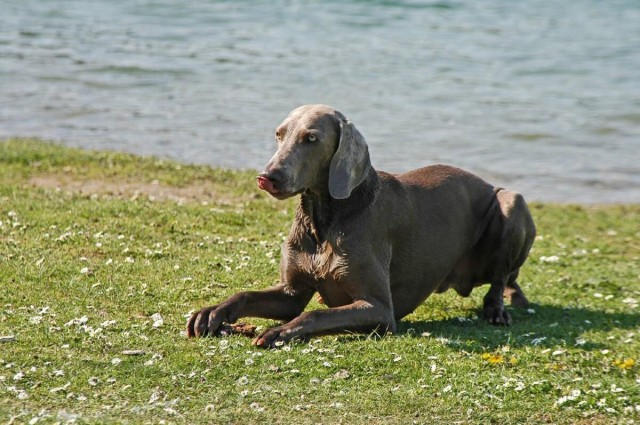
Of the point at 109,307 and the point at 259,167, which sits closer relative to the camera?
the point at 109,307

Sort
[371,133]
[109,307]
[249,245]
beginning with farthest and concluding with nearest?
[371,133]
[249,245]
[109,307]

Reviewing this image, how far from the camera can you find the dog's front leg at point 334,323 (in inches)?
310

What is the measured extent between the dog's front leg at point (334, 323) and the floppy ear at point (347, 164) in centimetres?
84

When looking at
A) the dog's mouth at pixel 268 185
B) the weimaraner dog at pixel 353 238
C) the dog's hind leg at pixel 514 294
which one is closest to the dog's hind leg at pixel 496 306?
the weimaraner dog at pixel 353 238

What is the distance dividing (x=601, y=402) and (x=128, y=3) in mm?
31504

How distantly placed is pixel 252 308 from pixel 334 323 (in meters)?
0.75

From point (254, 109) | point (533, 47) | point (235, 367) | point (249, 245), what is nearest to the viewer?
point (235, 367)

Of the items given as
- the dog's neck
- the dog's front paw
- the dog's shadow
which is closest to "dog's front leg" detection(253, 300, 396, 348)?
the dog's shadow

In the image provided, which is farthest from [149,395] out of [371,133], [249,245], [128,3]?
[128,3]

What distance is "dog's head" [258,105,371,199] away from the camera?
7.97m

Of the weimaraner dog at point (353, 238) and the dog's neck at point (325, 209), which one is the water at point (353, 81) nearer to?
the weimaraner dog at point (353, 238)

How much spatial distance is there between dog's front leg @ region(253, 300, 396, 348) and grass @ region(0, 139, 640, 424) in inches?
4.3

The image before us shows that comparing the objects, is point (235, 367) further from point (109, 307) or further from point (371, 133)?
point (371, 133)

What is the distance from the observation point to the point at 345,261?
8250mm
